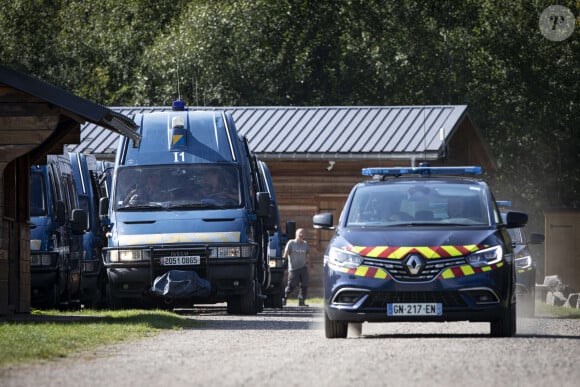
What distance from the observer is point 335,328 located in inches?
572

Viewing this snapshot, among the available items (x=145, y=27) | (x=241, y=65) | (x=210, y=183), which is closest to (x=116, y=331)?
(x=210, y=183)

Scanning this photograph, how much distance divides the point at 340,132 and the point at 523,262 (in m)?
14.2

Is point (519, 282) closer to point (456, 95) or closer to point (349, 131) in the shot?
point (349, 131)

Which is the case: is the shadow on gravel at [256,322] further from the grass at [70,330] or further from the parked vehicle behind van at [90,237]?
the parked vehicle behind van at [90,237]

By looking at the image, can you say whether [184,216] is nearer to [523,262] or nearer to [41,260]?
[41,260]

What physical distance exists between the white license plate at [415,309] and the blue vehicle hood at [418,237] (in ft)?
2.08

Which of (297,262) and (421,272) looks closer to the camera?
(421,272)

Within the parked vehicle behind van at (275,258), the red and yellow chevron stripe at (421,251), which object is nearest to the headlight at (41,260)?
the parked vehicle behind van at (275,258)

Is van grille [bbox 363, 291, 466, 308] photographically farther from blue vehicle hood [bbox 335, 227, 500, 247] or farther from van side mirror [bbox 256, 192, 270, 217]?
van side mirror [bbox 256, 192, 270, 217]

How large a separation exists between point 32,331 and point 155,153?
677 centimetres

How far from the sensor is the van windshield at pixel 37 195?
68.5 ft

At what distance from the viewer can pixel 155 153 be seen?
69.1ft

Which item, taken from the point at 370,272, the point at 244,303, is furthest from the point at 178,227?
the point at 370,272

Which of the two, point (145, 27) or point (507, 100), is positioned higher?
point (145, 27)
